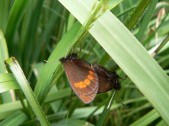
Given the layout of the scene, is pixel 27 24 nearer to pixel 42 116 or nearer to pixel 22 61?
pixel 22 61

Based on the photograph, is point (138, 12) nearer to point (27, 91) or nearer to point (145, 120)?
point (27, 91)

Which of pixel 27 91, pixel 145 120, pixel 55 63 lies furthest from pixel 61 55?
Result: pixel 145 120

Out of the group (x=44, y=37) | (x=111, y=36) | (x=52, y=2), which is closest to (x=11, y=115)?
(x=111, y=36)

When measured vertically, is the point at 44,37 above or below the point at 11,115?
above

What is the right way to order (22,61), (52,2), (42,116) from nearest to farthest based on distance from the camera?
(42,116) < (22,61) < (52,2)

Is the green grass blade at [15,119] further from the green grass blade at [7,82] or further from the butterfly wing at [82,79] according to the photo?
the butterfly wing at [82,79]

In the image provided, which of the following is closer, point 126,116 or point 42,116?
point 42,116
